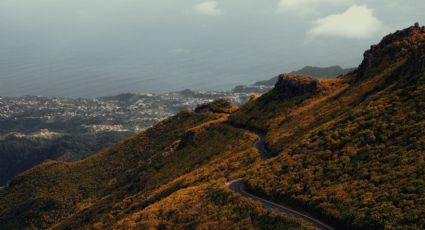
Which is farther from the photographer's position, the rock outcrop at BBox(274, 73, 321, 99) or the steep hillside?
the rock outcrop at BBox(274, 73, 321, 99)

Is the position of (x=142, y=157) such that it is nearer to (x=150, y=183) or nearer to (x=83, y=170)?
(x=83, y=170)

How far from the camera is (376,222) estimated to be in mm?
46312

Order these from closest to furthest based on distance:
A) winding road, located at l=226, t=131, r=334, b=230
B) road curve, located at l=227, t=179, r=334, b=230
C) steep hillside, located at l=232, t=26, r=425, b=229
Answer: steep hillside, located at l=232, t=26, r=425, b=229
road curve, located at l=227, t=179, r=334, b=230
winding road, located at l=226, t=131, r=334, b=230

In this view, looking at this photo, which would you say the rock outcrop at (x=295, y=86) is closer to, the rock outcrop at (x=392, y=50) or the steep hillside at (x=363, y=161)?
the rock outcrop at (x=392, y=50)

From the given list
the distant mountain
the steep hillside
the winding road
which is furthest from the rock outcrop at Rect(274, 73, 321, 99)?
the winding road

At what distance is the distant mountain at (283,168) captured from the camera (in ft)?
174

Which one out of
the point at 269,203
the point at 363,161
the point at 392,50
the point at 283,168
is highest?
the point at 392,50

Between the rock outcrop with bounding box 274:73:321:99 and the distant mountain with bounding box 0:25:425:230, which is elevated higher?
the rock outcrop with bounding box 274:73:321:99

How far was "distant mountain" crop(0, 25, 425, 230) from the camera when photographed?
5319 cm

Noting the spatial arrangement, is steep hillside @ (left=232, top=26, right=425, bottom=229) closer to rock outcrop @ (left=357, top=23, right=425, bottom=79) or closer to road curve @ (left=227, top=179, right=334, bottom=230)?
road curve @ (left=227, top=179, right=334, bottom=230)

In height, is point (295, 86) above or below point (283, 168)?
above

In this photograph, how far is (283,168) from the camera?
69438mm

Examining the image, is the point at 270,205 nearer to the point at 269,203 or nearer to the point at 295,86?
the point at 269,203

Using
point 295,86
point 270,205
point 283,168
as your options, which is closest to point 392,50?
point 295,86
